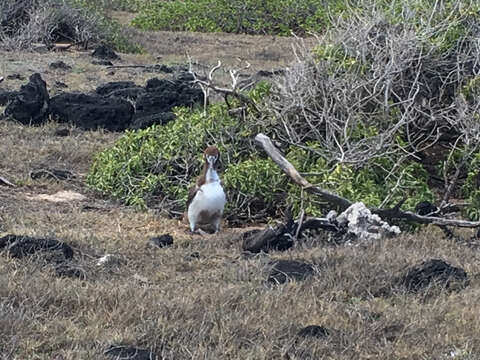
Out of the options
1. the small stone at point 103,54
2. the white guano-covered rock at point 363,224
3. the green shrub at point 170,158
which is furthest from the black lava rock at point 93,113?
the small stone at point 103,54

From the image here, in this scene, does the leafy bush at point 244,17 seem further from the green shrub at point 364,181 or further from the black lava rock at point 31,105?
the green shrub at point 364,181

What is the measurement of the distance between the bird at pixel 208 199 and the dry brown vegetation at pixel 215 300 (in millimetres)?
143

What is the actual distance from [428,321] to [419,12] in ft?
15.0

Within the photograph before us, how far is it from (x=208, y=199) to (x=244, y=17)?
60.8ft

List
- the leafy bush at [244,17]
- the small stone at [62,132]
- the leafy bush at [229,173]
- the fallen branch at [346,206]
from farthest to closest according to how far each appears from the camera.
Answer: the leafy bush at [244,17], the small stone at [62,132], the leafy bush at [229,173], the fallen branch at [346,206]

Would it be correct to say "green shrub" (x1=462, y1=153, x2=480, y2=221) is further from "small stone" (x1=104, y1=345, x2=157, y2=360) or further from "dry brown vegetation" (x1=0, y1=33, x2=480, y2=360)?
"small stone" (x1=104, y1=345, x2=157, y2=360)

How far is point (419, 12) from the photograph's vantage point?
8.99 metres

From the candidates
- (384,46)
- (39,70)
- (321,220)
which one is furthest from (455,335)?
(39,70)

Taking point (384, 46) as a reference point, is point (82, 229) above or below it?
below

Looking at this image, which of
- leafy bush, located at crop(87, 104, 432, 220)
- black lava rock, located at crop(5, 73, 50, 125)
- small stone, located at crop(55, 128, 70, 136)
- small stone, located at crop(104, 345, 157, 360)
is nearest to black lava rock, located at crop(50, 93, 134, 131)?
black lava rock, located at crop(5, 73, 50, 125)

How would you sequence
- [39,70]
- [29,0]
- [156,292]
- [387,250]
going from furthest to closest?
[29,0] → [39,70] → [387,250] → [156,292]

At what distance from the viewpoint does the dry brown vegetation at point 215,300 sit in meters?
4.61

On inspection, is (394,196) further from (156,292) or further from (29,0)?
(29,0)

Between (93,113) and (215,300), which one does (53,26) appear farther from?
(215,300)
